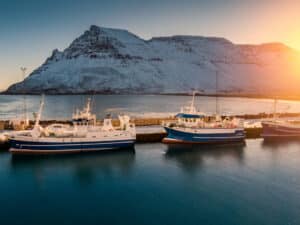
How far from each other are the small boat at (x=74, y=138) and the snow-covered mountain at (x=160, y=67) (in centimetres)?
12197

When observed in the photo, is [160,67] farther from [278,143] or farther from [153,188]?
[153,188]

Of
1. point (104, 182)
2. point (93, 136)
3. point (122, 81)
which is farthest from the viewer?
point (122, 81)

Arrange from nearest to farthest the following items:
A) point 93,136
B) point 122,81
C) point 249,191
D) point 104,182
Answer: point 249,191, point 104,182, point 93,136, point 122,81

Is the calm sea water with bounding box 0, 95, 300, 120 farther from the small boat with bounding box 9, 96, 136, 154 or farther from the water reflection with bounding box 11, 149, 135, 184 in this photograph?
the water reflection with bounding box 11, 149, 135, 184

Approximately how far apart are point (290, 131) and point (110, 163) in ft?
75.1

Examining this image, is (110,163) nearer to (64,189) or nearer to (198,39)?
(64,189)

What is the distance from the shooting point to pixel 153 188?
17.6 meters

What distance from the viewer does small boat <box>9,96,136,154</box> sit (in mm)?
23422

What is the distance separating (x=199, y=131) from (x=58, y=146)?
13.5m

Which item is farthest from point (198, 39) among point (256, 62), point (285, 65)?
point (285, 65)

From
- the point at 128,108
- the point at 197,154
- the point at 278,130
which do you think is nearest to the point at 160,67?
the point at 128,108

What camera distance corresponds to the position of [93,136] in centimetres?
2491

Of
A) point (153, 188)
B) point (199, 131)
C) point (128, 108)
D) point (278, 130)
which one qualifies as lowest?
point (153, 188)

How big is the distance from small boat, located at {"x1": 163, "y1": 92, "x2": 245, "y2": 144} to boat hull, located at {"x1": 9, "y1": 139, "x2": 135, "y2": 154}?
19.4ft
